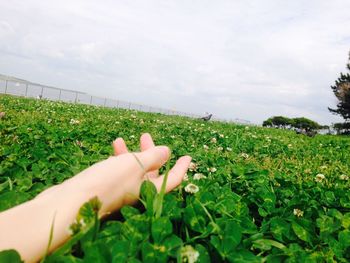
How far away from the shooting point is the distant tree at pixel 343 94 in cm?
3596

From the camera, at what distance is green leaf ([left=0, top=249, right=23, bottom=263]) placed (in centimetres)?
96

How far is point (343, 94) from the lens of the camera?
1426 inches

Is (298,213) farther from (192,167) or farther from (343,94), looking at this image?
(343,94)

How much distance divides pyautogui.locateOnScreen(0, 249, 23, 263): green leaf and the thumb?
64 centimetres

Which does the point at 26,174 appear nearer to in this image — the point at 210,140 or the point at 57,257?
the point at 57,257

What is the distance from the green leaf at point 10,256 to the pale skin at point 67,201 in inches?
3.1

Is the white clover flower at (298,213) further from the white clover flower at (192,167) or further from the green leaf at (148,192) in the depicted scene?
the white clover flower at (192,167)

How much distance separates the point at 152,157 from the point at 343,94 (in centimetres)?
3926

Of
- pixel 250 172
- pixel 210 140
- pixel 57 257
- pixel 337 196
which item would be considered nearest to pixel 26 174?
pixel 57 257

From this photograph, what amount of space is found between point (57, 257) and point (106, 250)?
15cm

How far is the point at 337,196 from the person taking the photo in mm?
2271

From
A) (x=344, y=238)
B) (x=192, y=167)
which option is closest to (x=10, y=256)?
(x=344, y=238)

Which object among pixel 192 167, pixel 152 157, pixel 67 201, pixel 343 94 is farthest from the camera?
pixel 343 94

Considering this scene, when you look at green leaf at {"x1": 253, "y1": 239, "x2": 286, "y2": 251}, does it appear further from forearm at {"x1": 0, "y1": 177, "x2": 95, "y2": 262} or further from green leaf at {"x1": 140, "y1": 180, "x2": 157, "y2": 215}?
forearm at {"x1": 0, "y1": 177, "x2": 95, "y2": 262}
